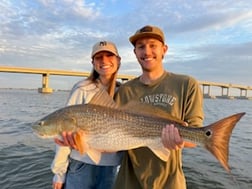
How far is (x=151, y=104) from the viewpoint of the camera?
3344 millimetres

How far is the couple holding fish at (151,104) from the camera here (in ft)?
10.8

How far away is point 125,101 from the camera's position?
360cm

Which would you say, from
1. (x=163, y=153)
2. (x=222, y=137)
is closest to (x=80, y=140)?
(x=163, y=153)

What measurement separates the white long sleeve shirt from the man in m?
0.37

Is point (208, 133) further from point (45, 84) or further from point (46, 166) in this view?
point (45, 84)

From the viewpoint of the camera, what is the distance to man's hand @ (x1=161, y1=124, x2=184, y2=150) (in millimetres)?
3051

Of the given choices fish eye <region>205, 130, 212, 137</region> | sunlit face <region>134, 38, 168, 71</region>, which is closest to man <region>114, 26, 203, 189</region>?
sunlit face <region>134, 38, 168, 71</region>

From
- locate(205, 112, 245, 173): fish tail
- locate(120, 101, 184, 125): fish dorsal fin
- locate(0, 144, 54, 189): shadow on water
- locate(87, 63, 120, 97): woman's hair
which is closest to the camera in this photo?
locate(205, 112, 245, 173): fish tail

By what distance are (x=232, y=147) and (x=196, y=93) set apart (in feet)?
37.5

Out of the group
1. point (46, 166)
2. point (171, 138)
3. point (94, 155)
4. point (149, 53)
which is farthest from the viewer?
point (46, 166)

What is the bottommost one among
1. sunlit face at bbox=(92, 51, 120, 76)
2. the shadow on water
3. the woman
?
the shadow on water

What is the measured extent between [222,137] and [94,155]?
154cm

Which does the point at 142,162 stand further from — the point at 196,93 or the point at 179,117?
the point at 196,93

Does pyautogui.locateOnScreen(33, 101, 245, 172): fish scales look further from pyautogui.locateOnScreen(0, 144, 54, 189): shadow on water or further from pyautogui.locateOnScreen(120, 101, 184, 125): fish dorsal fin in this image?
pyautogui.locateOnScreen(0, 144, 54, 189): shadow on water
